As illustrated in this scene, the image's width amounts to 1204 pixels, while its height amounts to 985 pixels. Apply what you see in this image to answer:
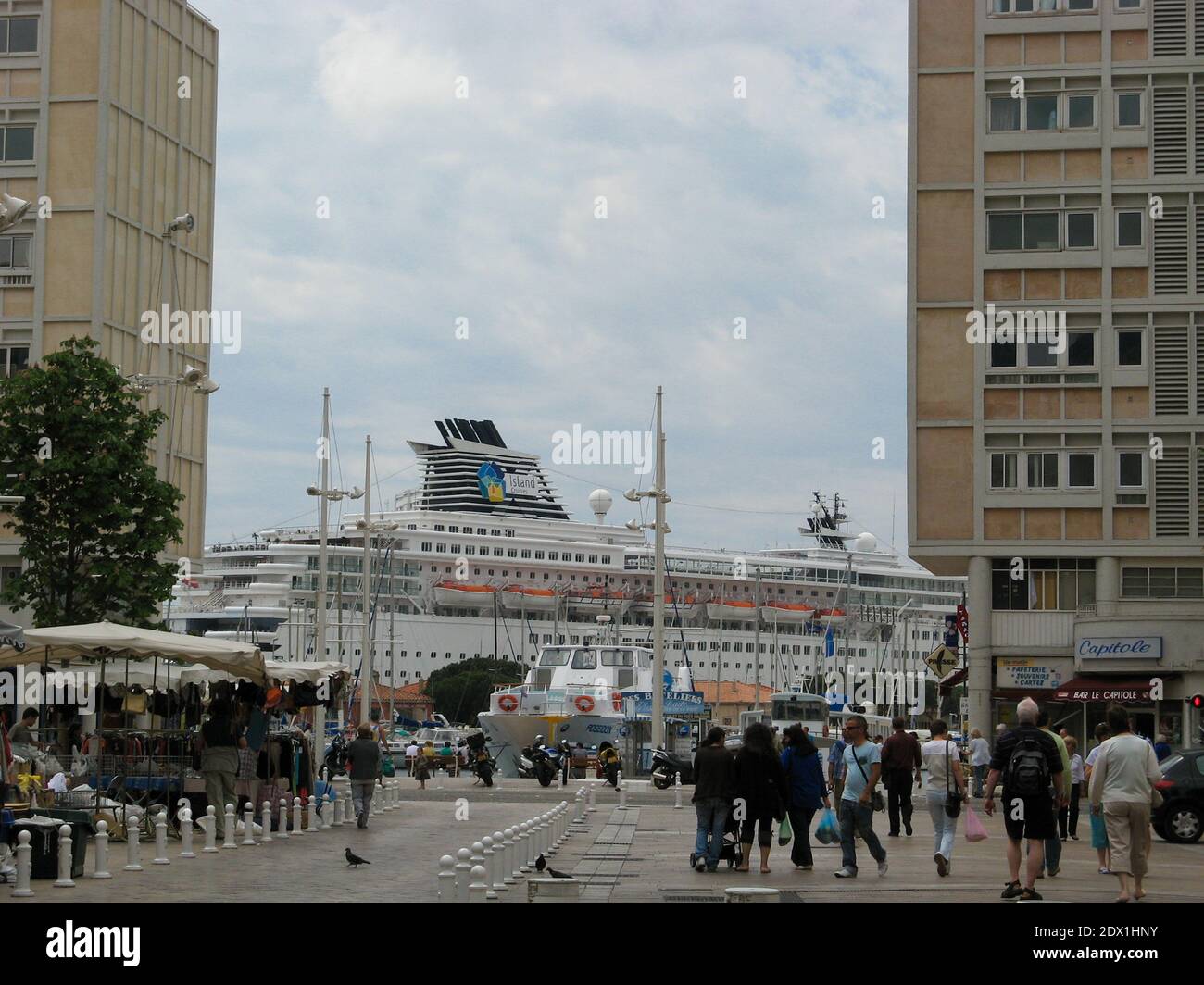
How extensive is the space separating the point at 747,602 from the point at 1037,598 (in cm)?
11074

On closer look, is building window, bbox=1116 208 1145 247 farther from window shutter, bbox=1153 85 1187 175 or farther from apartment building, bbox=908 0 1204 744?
window shutter, bbox=1153 85 1187 175

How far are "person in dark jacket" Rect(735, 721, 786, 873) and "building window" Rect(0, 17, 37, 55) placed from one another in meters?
38.3

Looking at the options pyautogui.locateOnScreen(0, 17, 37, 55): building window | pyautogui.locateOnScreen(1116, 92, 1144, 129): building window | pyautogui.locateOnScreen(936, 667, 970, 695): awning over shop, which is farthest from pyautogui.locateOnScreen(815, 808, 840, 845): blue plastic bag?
pyautogui.locateOnScreen(0, 17, 37, 55): building window

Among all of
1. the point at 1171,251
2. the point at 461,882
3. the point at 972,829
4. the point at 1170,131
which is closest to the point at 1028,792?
the point at 972,829

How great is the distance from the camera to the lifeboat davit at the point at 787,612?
15188 centimetres

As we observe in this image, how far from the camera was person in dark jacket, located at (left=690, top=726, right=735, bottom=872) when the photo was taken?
60.2 ft

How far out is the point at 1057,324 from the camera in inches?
1857

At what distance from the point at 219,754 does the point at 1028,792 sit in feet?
39.5

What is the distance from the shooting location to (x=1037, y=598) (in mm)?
47000

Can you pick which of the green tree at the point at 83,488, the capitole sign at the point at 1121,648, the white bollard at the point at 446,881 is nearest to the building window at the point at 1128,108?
the capitole sign at the point at 1121,648

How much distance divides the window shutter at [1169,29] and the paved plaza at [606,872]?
25938 mm

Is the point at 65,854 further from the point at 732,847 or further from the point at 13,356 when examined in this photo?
the point at 13,356
